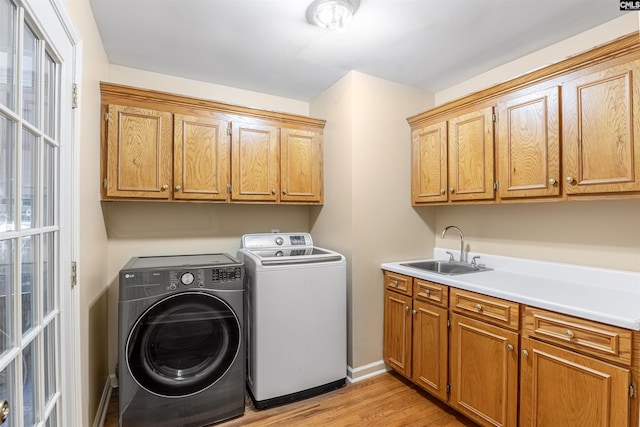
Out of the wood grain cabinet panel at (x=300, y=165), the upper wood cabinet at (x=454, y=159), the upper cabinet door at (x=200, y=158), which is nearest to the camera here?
the upper wood cabinet at (x=454, y=159)

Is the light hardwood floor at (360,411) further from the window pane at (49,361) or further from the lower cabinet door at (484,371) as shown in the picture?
the window pane at (49,361)

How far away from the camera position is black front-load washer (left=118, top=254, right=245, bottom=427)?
1.77 meters

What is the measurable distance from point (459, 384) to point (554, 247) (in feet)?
3.62

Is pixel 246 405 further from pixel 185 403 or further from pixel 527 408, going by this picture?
pixel 527 408

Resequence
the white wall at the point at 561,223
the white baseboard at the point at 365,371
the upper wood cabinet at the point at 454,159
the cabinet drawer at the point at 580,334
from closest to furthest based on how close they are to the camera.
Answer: the cabinet drawer at the point at 580,334 < the white wall at the point at 561,223 < the upper wood cabinet at the point at 454,159 < the white baseboard at the point at 365,371

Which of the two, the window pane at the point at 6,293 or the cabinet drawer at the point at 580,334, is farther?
the cabinet drawer at the point at 580,334

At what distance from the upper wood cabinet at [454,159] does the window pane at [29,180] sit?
2.41 meters

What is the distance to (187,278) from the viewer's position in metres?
1.88

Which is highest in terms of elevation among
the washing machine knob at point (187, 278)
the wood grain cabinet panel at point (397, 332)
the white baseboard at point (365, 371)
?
the washing machine knob at point (187, 278)

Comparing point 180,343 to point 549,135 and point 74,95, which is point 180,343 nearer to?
point 74,95

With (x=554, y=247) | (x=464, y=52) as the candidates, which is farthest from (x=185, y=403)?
(x=464, y=52)

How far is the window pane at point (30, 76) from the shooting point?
965 mm

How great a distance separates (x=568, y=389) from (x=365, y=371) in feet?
4.61

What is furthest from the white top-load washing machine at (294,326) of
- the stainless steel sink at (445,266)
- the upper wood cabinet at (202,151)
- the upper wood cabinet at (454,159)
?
the upper wood cabinet at (454,159)
